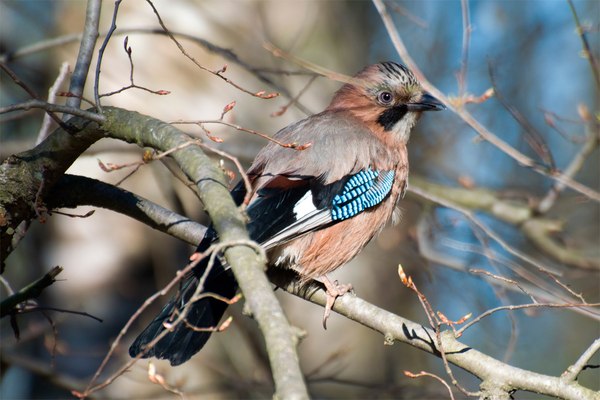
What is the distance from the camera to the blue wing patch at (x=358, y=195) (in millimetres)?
4254

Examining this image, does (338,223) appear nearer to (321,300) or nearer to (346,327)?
(321,300)

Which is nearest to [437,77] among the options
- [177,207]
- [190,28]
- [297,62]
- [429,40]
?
[429,40]

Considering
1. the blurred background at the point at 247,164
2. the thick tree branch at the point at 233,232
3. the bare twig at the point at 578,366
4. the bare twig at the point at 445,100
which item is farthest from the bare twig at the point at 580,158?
the thick tree branch at the point at 233,232

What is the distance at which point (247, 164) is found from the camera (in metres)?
5.85

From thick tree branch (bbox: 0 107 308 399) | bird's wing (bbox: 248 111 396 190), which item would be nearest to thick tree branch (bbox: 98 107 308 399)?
thick tree branch (bbox: 0 107 308 399)

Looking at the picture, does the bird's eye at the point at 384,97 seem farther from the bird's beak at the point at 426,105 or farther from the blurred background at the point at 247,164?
the blurred background at the point at 247,164

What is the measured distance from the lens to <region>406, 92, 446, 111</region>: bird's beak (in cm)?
494

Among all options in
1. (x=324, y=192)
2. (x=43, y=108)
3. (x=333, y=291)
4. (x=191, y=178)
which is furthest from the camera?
(x=324, y=192)

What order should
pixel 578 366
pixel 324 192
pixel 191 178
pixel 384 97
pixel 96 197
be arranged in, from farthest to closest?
pixel 384 97
pixel 324 192
pixel 96 197
pixel 578 366
pixel 191 178

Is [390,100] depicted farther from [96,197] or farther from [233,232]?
[233,232]

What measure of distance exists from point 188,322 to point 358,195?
4.39 ft

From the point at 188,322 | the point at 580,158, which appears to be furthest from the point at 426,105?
the point at 188,322

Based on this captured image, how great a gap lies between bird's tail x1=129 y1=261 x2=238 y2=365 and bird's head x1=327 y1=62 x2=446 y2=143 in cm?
181

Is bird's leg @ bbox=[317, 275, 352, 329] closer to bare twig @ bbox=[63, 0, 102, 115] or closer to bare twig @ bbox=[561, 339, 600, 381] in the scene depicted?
bare twig @ bbox=[561, 339, 600, 381]
